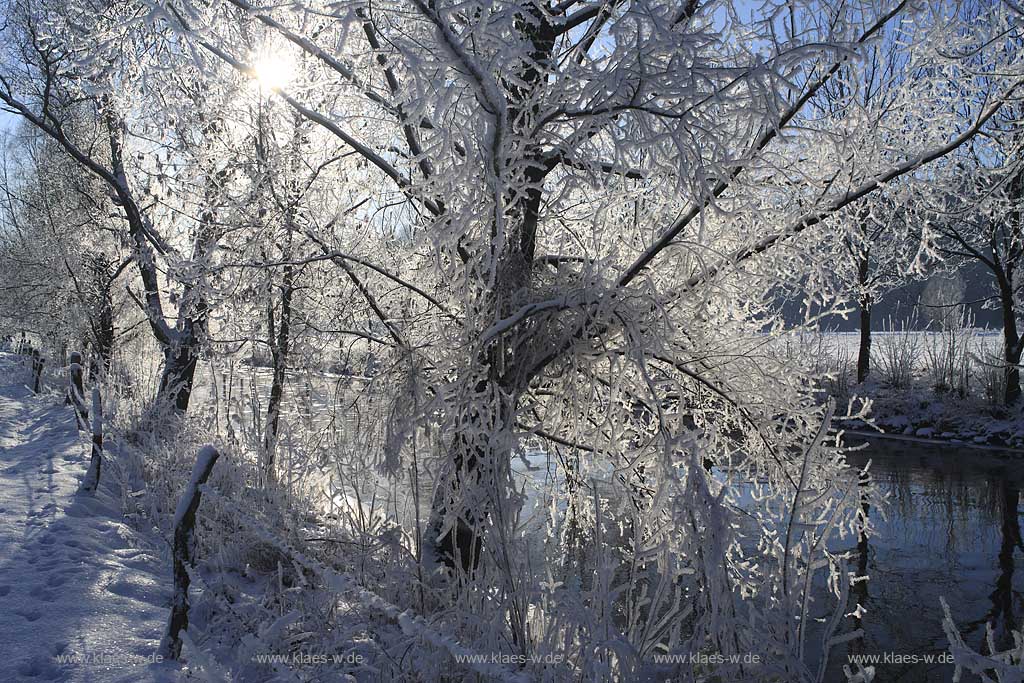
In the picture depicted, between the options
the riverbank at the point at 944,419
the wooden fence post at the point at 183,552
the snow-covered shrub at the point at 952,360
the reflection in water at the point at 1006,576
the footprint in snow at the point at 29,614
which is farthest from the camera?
the snow-covered shrub at the point at 952,360

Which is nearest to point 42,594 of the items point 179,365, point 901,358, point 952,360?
point 179,365

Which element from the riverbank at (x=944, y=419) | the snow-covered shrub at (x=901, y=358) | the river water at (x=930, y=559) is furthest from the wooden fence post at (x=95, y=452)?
the snow-covered shrub at (x=901, y=358)

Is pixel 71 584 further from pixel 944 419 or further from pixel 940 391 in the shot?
pixel 940 391

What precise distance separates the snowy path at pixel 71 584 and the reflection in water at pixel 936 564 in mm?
4139

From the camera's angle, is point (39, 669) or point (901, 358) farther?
point (901, 358)

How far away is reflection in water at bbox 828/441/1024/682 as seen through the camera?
212 inches

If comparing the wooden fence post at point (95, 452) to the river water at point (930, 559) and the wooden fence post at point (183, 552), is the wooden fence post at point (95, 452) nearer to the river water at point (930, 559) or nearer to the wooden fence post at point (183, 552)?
the river water at point (930, 559)

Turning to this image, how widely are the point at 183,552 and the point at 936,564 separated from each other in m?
7.36

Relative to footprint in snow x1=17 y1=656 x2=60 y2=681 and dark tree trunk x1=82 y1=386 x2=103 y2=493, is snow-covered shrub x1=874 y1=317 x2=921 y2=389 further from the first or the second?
footprint in snow x1=17 y1=656 x2=60 y2=681

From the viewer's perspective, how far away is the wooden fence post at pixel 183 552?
3.20 metres

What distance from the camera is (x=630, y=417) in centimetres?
418

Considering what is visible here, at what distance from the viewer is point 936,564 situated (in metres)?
6.91

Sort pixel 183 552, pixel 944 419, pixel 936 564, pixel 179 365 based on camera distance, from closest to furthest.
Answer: pixel 183 552 < pixel 936 564 < pixel 179 365 < pixel 944 419

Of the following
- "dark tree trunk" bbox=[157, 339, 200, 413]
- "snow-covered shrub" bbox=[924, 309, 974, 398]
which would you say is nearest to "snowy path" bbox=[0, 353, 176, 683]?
"dark tree trunk" bbox=[157, 339, 200, 413]
